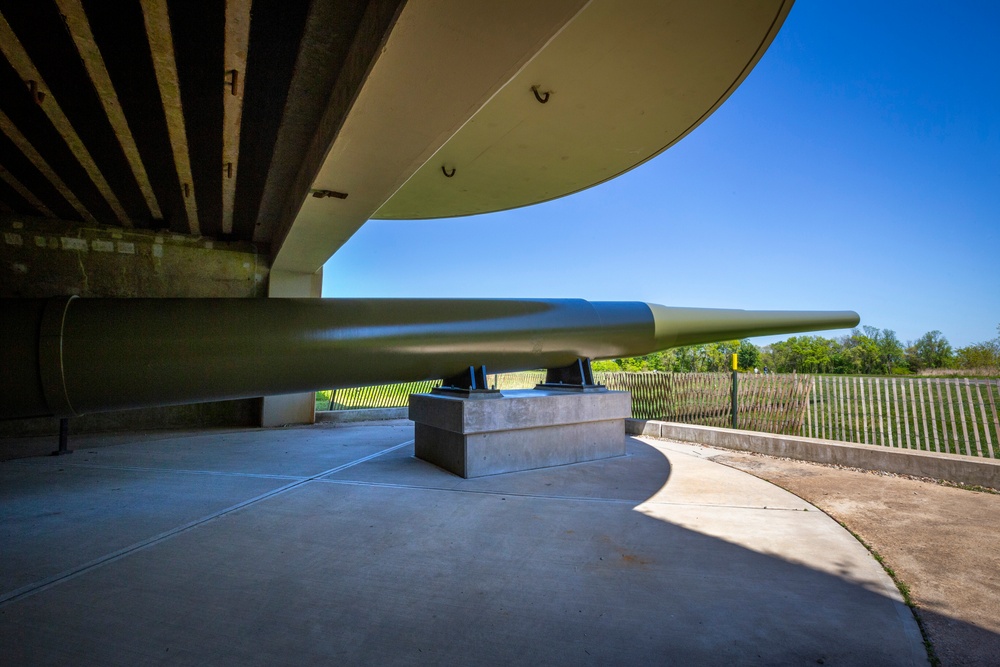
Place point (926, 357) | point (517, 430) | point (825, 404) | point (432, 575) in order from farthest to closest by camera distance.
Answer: point (926, 357) < point (825, 404) < point (517, 430) < point (432, 575)

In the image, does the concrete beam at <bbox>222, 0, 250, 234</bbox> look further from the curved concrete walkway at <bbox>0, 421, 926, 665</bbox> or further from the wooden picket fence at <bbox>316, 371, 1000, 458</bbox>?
the wooden picket fence at <bbox>316, 371, 1000, 458</bbox>

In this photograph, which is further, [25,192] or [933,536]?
[25,192]

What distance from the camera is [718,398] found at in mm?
7980

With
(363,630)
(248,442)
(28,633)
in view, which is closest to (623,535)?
(363,630)

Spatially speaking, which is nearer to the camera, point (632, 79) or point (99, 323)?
point (99, 323)

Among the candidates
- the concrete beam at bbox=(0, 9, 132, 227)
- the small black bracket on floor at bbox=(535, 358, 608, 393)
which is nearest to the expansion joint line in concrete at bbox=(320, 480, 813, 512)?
the small black bracket on floor at bbox=(535, 358, 608, 393)

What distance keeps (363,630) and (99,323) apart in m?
3.02

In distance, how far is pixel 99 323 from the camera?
337 centimetres

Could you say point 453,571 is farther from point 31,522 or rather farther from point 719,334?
point 719,334

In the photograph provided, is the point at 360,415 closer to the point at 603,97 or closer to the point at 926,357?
the point at 603,97

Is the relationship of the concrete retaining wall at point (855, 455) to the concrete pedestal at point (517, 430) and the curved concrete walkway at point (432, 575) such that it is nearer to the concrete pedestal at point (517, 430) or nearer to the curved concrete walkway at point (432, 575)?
the curved concrete walkway at point (432, 575)

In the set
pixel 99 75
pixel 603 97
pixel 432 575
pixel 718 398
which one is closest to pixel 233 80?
pixel 99 75

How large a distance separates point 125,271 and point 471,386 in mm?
6719

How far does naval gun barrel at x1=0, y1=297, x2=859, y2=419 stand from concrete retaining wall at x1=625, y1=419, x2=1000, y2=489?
164 cm
